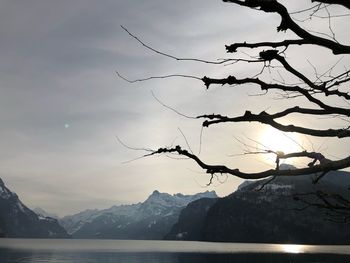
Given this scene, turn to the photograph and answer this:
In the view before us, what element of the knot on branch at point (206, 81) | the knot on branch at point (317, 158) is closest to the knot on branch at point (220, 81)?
the knot on branch at point (206, 81)

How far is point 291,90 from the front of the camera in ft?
20.0

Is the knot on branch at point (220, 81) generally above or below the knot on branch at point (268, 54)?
below

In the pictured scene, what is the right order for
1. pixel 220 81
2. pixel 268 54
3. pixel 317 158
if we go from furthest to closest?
pixel 317 158 → pixel 220 81 → pixel 268 54

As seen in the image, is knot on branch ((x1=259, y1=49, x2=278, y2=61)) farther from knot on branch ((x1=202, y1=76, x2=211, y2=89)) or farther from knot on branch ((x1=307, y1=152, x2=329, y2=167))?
knot on branch ((x1=307, y1=152, x2=329, y2=167))

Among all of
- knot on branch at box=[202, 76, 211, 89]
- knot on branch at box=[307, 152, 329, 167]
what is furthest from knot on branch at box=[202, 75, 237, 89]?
knot on branch at box=[307, 152, 329, 167]

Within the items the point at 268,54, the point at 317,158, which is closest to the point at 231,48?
the point at 268,54

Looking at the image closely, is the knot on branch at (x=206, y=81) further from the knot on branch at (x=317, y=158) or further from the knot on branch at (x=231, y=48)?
the knot on branch at (x=317, y=158)

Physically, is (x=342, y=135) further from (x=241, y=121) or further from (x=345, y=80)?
(x=241, y=121)

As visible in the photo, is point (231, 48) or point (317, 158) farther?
point (317, 158)

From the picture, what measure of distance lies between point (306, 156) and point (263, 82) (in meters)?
1.30

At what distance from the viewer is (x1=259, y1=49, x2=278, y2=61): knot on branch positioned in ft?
18.5

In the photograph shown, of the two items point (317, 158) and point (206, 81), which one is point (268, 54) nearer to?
point (206, 81)

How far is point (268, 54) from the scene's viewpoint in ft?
18.7

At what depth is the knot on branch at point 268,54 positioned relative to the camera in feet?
18.5
